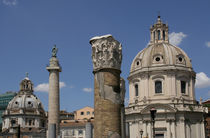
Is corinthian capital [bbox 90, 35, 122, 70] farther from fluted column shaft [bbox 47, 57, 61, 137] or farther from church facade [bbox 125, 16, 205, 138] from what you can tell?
church facade [bbox 125, 16, 205, 138]

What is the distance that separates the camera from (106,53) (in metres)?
12.6

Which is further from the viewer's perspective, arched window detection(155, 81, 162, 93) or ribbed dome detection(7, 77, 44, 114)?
ribbed dome detection(7, 77, 44, 114)

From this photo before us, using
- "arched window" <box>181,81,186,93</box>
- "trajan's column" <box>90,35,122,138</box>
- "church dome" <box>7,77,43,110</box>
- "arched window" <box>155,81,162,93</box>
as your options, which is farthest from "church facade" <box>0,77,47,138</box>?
"trajan's column" <box>90,35,122,138</box>

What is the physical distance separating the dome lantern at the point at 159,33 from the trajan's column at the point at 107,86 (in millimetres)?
44113

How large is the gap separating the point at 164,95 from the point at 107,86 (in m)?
39.0

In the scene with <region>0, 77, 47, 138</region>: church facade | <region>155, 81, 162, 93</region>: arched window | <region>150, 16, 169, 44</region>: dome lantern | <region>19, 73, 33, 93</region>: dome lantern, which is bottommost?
<region>0, 77, 47, 138</region>: church facade

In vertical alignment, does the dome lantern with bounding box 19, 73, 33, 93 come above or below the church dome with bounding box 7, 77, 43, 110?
above

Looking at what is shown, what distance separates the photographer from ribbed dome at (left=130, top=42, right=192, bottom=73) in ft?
169

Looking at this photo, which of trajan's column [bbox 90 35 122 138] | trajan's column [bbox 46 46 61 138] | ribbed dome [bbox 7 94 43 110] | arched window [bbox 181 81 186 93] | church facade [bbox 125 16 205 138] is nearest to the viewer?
trajan's column [bbox 90 35 122 138]

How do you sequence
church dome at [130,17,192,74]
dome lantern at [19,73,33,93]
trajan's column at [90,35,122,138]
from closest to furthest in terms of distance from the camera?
trajan's column at [90,35,122,138], church dome at [130,17,192,74], dome lantern at [19,73,33,93]

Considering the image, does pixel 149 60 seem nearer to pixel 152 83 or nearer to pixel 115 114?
pixel 152 83

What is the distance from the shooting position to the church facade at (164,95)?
47.4m

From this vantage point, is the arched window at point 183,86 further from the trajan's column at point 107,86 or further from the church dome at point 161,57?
the trajan's column at point 107,86

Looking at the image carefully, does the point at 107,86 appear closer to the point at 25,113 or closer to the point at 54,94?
the point at 54,94
